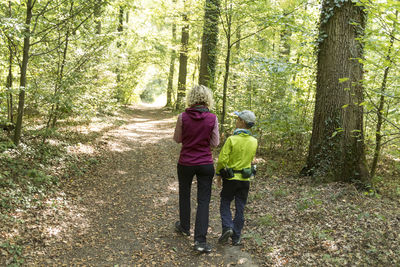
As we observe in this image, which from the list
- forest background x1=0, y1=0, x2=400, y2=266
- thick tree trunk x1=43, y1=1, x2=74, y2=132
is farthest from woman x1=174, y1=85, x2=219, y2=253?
thick tree trunk x1=43, y1=1, x2=74, y2=132

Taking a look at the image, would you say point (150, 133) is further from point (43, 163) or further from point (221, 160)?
point (221, 160)

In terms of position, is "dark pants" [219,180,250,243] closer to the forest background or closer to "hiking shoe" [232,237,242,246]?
"hiking shoe" [232,237,242,246]

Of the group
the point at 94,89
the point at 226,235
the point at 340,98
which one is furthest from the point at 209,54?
the point at 226,235

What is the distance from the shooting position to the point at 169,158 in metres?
9.51

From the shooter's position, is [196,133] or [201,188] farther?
[201,188]

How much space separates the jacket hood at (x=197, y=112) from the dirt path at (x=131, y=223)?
6.69 ft

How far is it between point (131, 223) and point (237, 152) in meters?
2.46

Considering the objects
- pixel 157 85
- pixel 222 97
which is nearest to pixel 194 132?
pixel 222 97

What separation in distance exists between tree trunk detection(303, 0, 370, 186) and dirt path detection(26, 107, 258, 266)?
284 cm

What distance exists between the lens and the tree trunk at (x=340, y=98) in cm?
631

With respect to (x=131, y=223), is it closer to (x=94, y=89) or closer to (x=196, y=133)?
(x=196, y=133)

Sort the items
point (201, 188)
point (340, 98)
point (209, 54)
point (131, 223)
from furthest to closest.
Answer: point (209, 54)
point (340, 98)
point (131, 223)
point (201, 188)

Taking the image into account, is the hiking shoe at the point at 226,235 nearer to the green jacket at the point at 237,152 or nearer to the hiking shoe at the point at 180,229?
the hiking shoe at the point at 180,229

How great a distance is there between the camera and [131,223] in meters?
5.17
